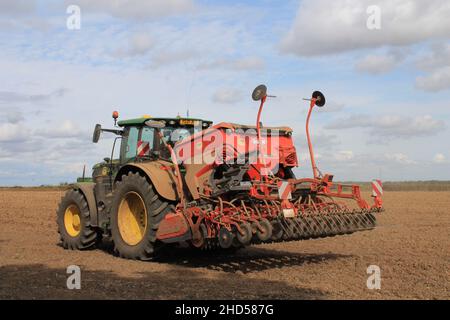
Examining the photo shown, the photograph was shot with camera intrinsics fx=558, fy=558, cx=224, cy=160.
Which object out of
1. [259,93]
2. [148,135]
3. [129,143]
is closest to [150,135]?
[148,135]

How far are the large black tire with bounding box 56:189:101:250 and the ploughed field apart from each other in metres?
0.24

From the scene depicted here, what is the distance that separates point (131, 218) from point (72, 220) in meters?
2.16

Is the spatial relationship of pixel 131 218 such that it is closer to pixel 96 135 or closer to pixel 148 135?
pixel 148 135

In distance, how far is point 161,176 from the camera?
8.93 m

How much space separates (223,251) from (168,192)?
2.51 metres

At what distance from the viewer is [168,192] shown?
8.77 metres

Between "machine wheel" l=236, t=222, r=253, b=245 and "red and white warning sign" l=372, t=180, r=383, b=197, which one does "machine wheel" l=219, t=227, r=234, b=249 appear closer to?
"machine wheel" l=236, t=222, r=253, b=245

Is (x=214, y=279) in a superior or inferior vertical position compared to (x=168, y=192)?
inferior

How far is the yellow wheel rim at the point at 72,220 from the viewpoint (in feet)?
36.6

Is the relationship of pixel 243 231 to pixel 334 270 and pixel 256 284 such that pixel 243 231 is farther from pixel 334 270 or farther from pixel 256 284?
pixel 334 270

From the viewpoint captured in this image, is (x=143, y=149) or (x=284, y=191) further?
(x=143, y=149)

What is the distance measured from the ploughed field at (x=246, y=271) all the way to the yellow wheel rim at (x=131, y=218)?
18.5 inches
